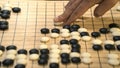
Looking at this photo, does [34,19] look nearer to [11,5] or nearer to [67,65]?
[11,5]

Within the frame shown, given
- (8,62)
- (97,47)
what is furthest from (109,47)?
(8,62)

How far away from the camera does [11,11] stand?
1147mm

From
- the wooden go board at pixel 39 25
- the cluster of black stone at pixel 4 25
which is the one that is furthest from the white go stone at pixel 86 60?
the cluster of black stone at pixel 4 25

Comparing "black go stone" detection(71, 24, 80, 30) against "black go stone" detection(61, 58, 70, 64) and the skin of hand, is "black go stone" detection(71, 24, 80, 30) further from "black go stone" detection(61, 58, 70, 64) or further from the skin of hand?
"black go stone" detection(61, 58, 70, 64)

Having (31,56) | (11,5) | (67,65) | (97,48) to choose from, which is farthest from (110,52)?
(11,5)

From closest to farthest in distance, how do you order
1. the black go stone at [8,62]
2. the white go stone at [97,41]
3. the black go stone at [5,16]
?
1. the black go stone at [8,62]
2. the white go stone at [97,41]
3. the black go stone at [5,16]

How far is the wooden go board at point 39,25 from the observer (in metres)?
0.92

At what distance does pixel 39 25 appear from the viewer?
3.53 feet

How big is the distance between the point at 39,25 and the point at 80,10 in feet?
0.57

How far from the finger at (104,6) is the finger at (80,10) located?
44 mm

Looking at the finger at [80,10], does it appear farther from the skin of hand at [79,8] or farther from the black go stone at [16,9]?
the black go stone at [16,9]

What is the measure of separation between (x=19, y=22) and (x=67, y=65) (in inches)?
12.3

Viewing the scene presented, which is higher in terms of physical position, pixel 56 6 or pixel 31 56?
pixel 56 6

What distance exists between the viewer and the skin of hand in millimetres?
1047
